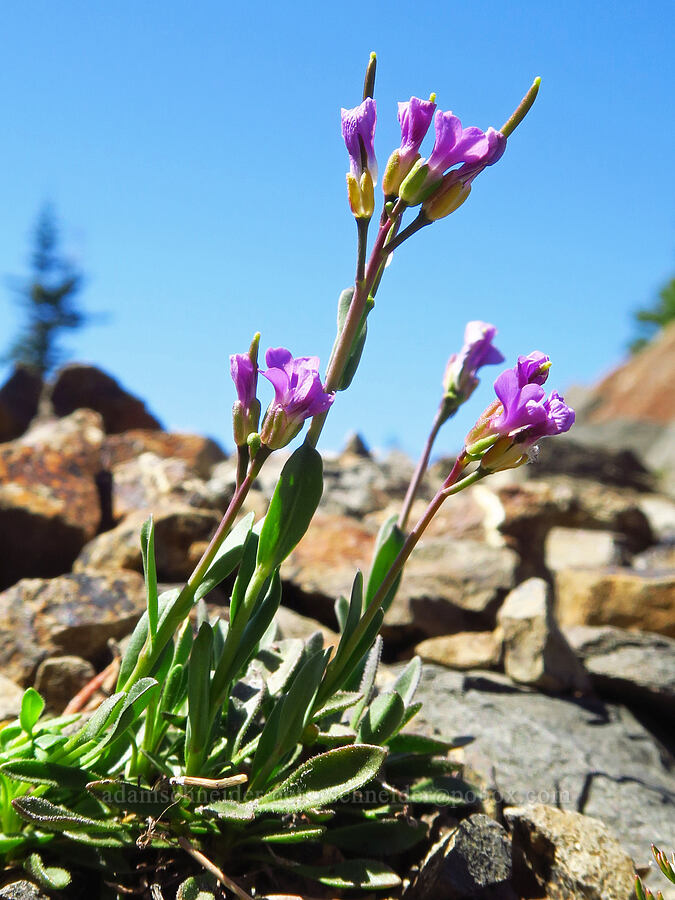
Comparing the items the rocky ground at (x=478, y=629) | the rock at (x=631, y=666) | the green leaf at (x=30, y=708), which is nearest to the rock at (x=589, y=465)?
the rocky ground at (x=478, y=629)

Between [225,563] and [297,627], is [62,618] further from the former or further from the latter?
[225,563]

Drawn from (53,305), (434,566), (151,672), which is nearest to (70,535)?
(434,566)

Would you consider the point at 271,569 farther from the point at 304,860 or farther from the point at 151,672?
the point at 304,860

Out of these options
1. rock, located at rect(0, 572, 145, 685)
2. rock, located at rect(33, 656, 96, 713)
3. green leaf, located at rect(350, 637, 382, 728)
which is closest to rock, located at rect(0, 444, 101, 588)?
rock, located at rect(0, 572, 145, 685)

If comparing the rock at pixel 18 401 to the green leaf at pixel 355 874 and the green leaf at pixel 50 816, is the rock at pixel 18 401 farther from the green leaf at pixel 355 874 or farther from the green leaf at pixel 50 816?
the green leaf at pixel 355 874

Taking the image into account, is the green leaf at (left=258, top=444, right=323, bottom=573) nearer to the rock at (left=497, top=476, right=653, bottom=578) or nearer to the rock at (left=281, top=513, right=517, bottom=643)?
the rock at (left=281, top=513, right=517, bottom=643)

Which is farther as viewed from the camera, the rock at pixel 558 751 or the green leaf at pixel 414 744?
the rock at pixel 558 751

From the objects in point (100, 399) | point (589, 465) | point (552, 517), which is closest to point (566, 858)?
point (552, 517)
